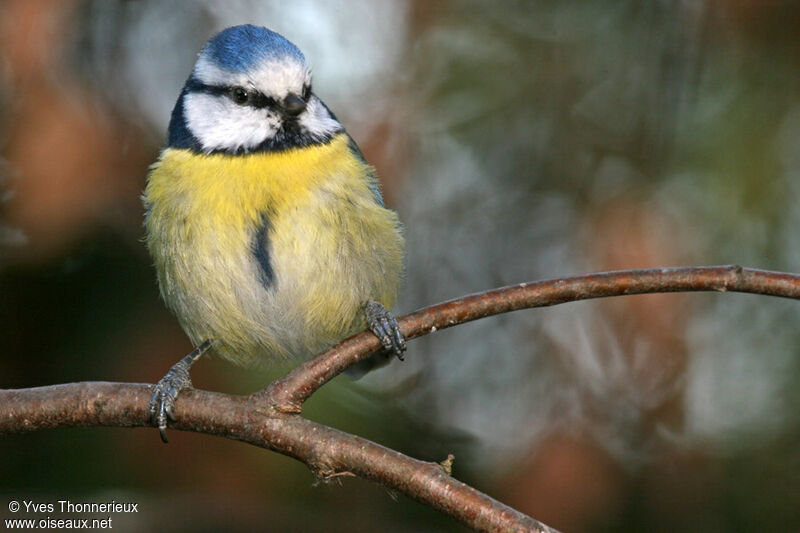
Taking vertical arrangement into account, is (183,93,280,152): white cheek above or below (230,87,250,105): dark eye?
below

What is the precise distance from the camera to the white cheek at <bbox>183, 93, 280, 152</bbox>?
2.02 meters

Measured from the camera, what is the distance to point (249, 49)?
6.77 ft

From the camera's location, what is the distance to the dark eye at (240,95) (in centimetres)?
206

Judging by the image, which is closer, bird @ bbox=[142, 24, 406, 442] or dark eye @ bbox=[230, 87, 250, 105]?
bird @ bbox=[142, 24, 406, 442]

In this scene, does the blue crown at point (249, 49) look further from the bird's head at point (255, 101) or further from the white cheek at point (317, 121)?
the white cheek at point (317, 121)

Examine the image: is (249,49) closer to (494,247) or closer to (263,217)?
(263,217)

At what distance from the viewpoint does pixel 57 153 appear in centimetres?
216

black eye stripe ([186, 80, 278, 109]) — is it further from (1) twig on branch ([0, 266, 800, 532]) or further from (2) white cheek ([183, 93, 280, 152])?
(1) twig on branch ([0, 266, 800, 532])

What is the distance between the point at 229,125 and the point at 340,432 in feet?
2.83

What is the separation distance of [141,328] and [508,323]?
3.63ft

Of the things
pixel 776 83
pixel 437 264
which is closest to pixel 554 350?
pixel 437 264

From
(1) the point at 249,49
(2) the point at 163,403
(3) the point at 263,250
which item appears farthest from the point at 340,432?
(1) the point at 249,49

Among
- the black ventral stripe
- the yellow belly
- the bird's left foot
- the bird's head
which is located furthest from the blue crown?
the bird's left foot

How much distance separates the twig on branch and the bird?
0.27m
